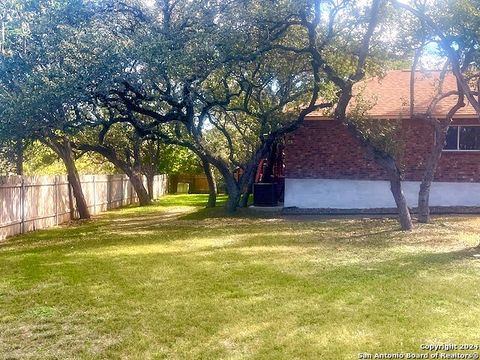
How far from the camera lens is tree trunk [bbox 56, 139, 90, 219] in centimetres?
1781

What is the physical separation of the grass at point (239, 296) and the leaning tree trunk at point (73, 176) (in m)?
6.10

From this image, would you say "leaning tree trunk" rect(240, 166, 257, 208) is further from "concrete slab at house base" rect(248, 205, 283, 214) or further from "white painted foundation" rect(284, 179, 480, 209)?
"white painted foundation" rect(284, 179, 480, 209)

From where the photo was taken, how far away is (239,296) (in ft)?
21.4

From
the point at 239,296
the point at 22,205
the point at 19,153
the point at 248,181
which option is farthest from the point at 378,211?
the point at 239,296

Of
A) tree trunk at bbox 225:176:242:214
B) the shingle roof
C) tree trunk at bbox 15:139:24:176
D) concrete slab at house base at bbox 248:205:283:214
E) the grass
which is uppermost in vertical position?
the shingle roof

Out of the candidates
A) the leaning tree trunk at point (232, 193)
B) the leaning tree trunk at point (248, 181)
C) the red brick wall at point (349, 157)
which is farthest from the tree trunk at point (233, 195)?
the red brick wall at point (349, 157)

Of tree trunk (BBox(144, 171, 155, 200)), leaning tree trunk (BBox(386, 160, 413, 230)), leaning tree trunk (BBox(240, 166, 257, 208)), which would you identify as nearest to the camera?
leaning tree trunk (BBox(386, 160, 413, 230))

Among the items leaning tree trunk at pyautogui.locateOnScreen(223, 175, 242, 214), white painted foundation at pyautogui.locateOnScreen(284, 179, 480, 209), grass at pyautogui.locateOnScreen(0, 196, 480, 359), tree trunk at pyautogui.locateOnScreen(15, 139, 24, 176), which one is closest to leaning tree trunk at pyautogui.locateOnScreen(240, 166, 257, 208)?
leaning tree trunk at pyautogui.locateOnScreen(223, 175, 242, 214)

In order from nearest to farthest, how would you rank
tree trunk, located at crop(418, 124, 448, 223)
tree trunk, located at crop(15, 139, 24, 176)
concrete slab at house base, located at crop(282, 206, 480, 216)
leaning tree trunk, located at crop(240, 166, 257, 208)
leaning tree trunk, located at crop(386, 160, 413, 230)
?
1. leaning tree trunk, located at crop(386, 160, 413, 230)
2. tree trunk, located at crop(418, 124, 448, 223)
3. tree trunk, located at crop(15, 139, 24, 176)
4. concrete slab at house base, located at crop(282, 206, 480, 216)
5. leaning tree trunk, located at crop(240, 166, 257, 208)

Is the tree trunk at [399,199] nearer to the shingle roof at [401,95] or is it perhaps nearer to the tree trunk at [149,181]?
the shingle roof at [401,95]

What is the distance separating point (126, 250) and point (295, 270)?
13.2ft

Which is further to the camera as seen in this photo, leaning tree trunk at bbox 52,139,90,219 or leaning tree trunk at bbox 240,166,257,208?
leaning tree trunk at bbox 240,166,257,208

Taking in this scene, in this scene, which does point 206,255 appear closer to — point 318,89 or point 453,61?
point 453,61

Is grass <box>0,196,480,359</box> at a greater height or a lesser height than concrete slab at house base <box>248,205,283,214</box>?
lesser
